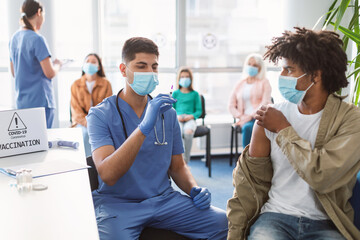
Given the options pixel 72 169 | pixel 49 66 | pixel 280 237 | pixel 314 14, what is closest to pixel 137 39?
pixel 72 169

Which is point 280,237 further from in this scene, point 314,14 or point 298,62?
point 314,14

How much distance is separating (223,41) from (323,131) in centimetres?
349

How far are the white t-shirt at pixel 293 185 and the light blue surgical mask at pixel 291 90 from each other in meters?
0.05

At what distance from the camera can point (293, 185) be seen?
139cm

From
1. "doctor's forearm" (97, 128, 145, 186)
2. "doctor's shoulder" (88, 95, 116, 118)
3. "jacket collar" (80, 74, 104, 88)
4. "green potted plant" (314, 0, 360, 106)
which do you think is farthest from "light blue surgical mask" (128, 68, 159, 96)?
"jacket collar" (80, 74, 104, 88)

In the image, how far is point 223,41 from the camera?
4707 millimetres

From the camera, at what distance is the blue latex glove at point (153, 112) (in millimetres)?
1508

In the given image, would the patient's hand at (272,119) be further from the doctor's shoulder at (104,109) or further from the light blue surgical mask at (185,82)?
the light blue surgical mask at (185,82)

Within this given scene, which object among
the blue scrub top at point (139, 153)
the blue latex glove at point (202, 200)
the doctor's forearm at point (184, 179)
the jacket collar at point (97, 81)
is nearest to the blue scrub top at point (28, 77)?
the jacket collar at point (97, 81)

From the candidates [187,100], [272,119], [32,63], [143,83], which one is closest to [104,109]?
[143,83]

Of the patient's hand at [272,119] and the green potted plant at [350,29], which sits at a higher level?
the green potted plant at [350,29]

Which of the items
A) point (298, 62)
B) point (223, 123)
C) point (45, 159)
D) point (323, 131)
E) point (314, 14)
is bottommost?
point (223, 123)

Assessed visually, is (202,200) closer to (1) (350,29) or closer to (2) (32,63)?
(1) (350,29)

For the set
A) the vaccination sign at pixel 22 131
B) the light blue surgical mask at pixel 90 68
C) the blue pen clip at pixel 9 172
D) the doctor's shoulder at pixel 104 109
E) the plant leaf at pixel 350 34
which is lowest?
the blue pen clip at pixel 9 172
